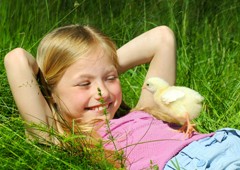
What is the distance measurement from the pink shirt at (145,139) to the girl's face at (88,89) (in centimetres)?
9

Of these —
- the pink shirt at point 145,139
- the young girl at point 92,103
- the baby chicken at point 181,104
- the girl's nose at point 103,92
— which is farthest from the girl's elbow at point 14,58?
the baby chicken at point 181,104

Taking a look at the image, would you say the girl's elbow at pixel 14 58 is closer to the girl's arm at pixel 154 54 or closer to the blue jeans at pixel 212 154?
the girl's arm at pixel 154 54

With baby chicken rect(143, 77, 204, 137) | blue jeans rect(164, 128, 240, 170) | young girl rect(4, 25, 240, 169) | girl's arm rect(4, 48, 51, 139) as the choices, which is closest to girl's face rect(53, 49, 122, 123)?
young girl rect(4, 25, 240, 169)

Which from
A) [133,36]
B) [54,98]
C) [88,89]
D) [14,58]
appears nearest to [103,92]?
[88,89]

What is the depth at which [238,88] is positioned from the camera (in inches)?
148

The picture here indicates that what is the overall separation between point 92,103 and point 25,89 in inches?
11.6

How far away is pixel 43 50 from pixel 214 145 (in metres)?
0.93

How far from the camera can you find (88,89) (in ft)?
9.84

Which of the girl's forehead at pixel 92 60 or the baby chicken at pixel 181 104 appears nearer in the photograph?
the baby chicken at pixel 181 104

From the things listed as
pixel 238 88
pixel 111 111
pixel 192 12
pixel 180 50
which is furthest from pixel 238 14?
pixel 111 111

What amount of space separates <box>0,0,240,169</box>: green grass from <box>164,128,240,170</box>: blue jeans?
1.07 feet

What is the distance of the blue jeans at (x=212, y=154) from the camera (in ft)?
8.54

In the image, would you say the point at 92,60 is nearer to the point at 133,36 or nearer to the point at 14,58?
the point at 14,58

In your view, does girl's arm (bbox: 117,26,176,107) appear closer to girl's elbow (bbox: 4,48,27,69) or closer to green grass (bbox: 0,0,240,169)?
green grass (bbox: 0,0,240,169)
